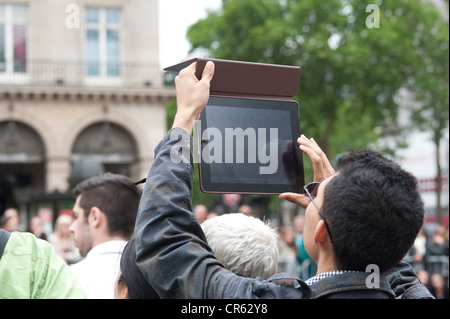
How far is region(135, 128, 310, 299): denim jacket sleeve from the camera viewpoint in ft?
6.40

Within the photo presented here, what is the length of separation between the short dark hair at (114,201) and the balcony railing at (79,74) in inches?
891

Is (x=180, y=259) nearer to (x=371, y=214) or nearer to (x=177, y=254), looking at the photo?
(x=177, y=254)

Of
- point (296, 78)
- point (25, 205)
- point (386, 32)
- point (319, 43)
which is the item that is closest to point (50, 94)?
point (25, 205)

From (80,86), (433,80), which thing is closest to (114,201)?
(80,86)

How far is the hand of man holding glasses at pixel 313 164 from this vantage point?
7.55 feet

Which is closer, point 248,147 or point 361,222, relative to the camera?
point 361,222

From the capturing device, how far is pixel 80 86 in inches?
1016

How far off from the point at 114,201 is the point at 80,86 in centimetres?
2266

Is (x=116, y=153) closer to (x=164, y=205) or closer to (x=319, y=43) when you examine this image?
(x=319, y=43)

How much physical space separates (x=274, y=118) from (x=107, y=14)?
83.3 ft

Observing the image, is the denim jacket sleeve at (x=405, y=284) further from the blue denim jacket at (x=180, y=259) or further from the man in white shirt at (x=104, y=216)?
the man in white shirt at (x=104, y=216)

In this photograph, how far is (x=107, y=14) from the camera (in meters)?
26.7

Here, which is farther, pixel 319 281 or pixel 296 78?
pixel 296 78
